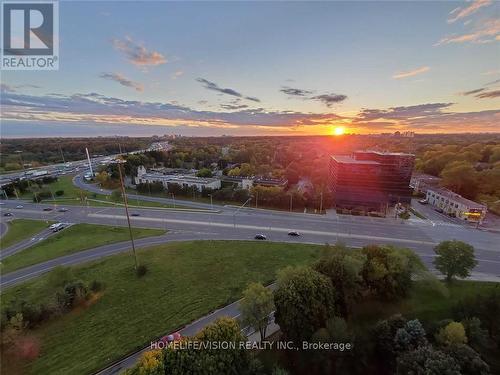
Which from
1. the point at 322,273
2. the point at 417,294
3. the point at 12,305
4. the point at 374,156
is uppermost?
the point at 374,156

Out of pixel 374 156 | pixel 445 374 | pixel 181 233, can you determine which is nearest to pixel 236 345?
pixel 445 374

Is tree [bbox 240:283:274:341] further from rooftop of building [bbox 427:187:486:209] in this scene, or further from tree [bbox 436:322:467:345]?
rooftop of building [bbox 427:187:486:209]

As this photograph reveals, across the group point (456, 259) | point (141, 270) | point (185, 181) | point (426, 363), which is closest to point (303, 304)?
point (426, 363)

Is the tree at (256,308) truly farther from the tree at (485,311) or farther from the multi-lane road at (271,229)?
the multi-lane road at (271,229)

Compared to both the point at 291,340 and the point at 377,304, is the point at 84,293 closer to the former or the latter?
the point at 291,340

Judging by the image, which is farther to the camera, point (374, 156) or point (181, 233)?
point (374, 156)
